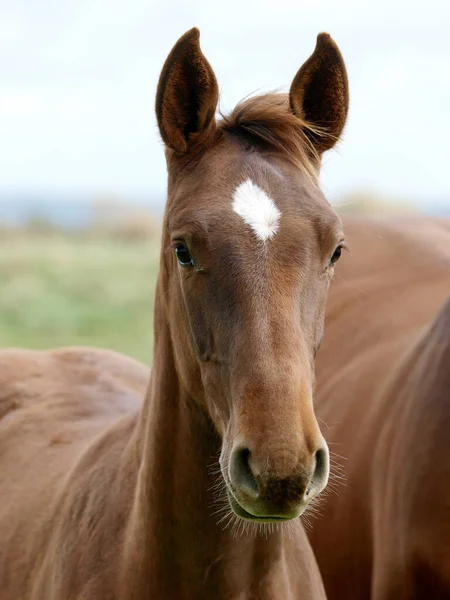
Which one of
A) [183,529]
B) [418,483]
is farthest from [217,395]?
[418,483]

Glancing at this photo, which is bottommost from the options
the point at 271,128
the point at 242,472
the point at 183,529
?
the point at 183,529

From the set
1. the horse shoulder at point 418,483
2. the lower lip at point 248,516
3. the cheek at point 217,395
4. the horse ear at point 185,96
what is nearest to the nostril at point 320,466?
the lower lip at point 248,516

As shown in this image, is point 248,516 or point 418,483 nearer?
point 248,516

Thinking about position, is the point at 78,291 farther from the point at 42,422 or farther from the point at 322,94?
the point at 322,94

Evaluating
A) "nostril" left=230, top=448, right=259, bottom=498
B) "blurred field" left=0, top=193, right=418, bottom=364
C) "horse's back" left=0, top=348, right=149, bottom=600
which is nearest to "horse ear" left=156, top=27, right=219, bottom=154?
"nostril" left=230, top=448, right=259, bottom=498

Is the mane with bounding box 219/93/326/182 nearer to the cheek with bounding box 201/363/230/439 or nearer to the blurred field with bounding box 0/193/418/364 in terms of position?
the cheek with bounding box 201/363/230/439

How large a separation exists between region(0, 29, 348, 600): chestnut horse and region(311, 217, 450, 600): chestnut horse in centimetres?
45

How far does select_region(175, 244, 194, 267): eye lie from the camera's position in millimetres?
2480

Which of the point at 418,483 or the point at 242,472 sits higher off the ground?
the point at 242,472

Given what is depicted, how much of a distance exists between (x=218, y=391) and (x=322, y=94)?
3.04 ft

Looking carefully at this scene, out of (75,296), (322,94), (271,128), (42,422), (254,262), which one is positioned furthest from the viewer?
(75,296)

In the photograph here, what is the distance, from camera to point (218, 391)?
96.3 inches

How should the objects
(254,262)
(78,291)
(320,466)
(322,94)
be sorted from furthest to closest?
(78,291)
(322,94)
(254,262)
(320,466)

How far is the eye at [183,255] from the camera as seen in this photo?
8.14 ft
